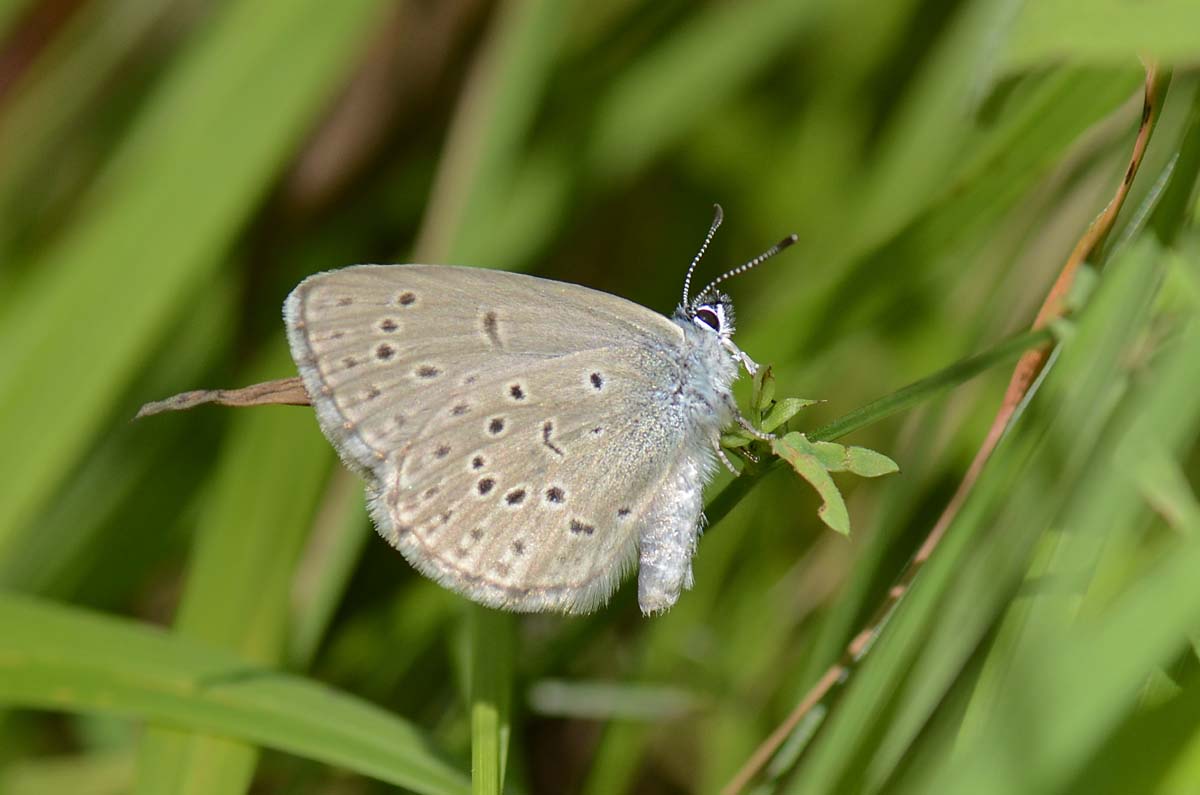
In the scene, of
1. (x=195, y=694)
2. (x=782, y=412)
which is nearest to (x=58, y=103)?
(x=195, y=694)

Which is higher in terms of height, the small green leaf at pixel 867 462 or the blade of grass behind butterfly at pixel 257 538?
the small green leaf at pixel 867 462

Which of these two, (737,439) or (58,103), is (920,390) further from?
(58,103)

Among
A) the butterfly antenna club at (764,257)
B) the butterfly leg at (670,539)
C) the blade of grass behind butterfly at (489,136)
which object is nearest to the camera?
the butterfly leg at (670,539)

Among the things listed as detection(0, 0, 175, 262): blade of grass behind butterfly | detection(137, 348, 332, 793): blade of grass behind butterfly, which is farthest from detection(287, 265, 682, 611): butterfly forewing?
detection(0, 0, 175, 262): blade of grass behind butterfly

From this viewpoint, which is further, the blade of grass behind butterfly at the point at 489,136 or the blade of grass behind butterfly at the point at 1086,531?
the blade of grass behind butterfly at the point at 489,136

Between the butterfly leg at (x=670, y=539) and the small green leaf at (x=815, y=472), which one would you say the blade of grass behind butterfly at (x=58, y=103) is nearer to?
the butterfly leg at (x=670, y=539)

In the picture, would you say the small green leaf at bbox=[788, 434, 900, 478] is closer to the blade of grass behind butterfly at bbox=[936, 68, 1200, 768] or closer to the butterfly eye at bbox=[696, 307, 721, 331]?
the blade of grass behind butterfly at bbox=[936, 68, 1200, 768]

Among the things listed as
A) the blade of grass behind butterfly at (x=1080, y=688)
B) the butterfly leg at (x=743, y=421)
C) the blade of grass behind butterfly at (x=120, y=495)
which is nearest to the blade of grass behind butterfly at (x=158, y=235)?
the blade of grass behind butterfly at (x=120, y=495)
